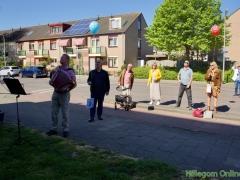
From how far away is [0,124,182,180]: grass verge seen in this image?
327 centimetres

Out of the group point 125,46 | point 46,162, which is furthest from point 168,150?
point 125,46

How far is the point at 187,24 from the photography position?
72.0ft

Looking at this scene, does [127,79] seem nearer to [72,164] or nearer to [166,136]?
[166,136]

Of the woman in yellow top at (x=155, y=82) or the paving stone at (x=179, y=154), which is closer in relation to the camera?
the paving stone at (x=179, y=154)

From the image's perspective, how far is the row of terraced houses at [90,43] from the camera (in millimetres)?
32438

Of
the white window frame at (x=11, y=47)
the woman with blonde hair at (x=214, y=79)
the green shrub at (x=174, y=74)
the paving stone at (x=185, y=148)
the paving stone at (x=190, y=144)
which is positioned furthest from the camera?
the white window frame at (x=11, y=47)

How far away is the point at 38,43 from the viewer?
134 feet

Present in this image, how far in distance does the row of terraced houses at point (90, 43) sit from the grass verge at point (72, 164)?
2522cm

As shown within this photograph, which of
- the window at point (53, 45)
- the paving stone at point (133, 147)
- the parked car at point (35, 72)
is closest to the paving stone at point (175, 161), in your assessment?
the paving stone at point (133, 147)

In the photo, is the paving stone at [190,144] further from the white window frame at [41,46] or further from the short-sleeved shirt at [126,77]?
the white window frame at [41,46]

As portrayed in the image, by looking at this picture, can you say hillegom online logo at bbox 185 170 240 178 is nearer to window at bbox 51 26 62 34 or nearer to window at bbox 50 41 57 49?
window at bbox 50 41 57 49

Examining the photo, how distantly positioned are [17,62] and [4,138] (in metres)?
44.4

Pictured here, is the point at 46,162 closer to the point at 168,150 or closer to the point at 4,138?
the point at 4,138

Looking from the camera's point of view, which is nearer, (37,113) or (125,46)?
(37,113)
